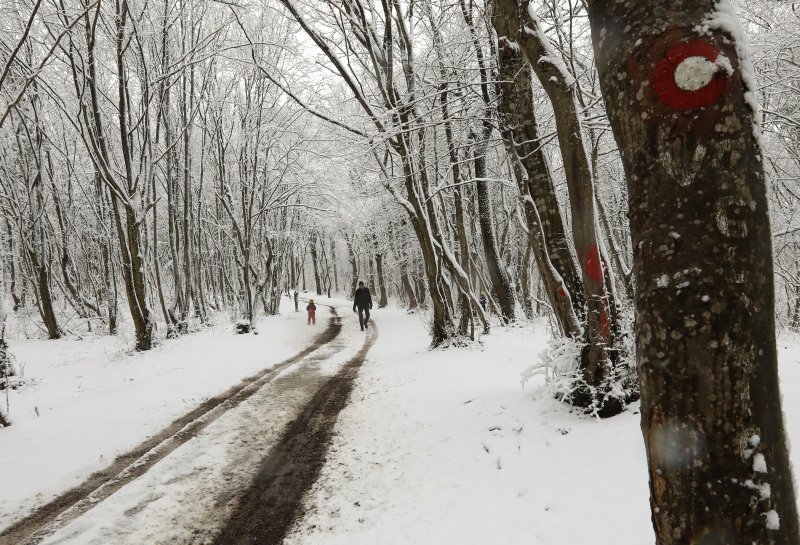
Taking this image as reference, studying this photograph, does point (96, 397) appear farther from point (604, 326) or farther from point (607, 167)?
point (607, 167)

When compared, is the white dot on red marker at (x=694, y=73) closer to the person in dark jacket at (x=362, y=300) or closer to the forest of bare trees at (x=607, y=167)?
the forest of bare trees at (x=607, y=167)

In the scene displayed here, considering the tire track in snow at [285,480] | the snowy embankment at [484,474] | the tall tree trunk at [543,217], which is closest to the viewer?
the snowy embankment at [484,474]

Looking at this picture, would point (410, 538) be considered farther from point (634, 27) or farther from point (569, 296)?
point (634, 27)

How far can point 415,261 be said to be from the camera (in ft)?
77.8

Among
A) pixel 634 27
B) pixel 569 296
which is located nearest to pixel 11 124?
pixel 569 296

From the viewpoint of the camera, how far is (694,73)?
118cm

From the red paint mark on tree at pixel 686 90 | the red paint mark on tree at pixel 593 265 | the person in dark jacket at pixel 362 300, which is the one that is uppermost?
the red paint mark on tree at pixel 686 90

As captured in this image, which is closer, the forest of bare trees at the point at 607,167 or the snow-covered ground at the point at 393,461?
the forest of bare trees at the point at 607,167

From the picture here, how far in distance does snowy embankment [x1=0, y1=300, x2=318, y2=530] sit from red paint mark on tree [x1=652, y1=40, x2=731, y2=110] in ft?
17.8

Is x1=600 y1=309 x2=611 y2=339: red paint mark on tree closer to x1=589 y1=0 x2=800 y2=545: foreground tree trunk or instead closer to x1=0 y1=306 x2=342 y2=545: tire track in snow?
x1=589 y1=0 x2=800 y2=545: foreground tree trunk

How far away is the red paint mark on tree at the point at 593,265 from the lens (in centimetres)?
408

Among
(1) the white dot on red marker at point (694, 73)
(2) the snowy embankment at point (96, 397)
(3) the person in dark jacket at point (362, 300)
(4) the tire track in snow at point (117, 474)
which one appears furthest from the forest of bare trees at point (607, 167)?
(3) the person in dark jacket at point (362, 300)

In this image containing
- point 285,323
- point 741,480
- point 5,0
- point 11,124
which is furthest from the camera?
point 285,323

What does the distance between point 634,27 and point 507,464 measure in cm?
381
